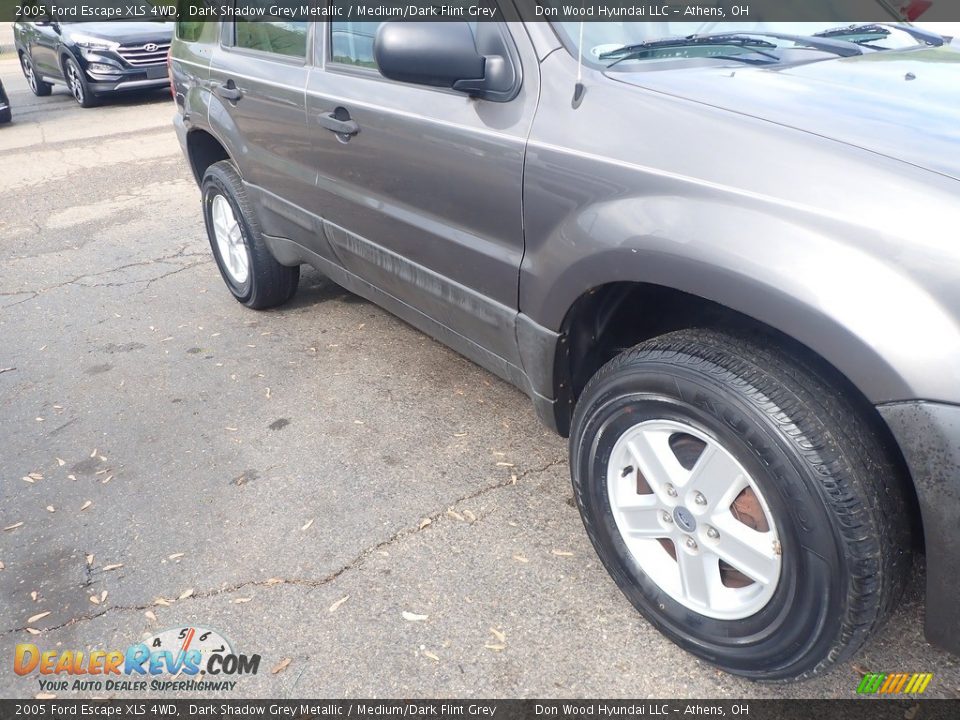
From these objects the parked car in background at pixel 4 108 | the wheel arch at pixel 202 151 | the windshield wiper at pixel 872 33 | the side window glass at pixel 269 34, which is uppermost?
the windshield wiper at pixel 872 33

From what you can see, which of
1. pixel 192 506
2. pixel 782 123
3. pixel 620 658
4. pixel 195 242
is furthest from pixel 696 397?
pixel 195 242

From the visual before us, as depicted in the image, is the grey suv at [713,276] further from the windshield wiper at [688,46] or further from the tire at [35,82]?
the tire at [35,82]

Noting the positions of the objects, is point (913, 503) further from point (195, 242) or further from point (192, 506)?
point (195, 242)

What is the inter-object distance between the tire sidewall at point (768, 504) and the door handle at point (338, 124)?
52.1 inches

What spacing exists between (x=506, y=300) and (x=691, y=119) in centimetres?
80

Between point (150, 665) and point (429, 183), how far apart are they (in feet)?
5.37

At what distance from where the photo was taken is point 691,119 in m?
1.75

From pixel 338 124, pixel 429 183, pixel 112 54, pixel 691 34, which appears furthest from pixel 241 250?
pixel 112 54

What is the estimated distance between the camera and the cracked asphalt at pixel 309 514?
6.93 feet

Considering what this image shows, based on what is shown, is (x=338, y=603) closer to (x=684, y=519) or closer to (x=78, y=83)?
(x=684, y=519)

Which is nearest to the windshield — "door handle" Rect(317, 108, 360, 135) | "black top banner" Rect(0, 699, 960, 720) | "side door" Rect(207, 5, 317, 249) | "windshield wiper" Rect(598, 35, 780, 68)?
"windshield wiper" Rect(598, 35, 780, 68)

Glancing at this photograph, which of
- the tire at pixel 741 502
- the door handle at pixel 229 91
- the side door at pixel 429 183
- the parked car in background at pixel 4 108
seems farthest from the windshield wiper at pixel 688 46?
the parked car in background at pixel 4 108

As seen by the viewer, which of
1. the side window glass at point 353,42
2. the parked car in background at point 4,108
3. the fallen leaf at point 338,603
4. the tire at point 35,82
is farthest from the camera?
the tire at point 35,82

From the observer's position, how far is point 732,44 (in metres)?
2.16
